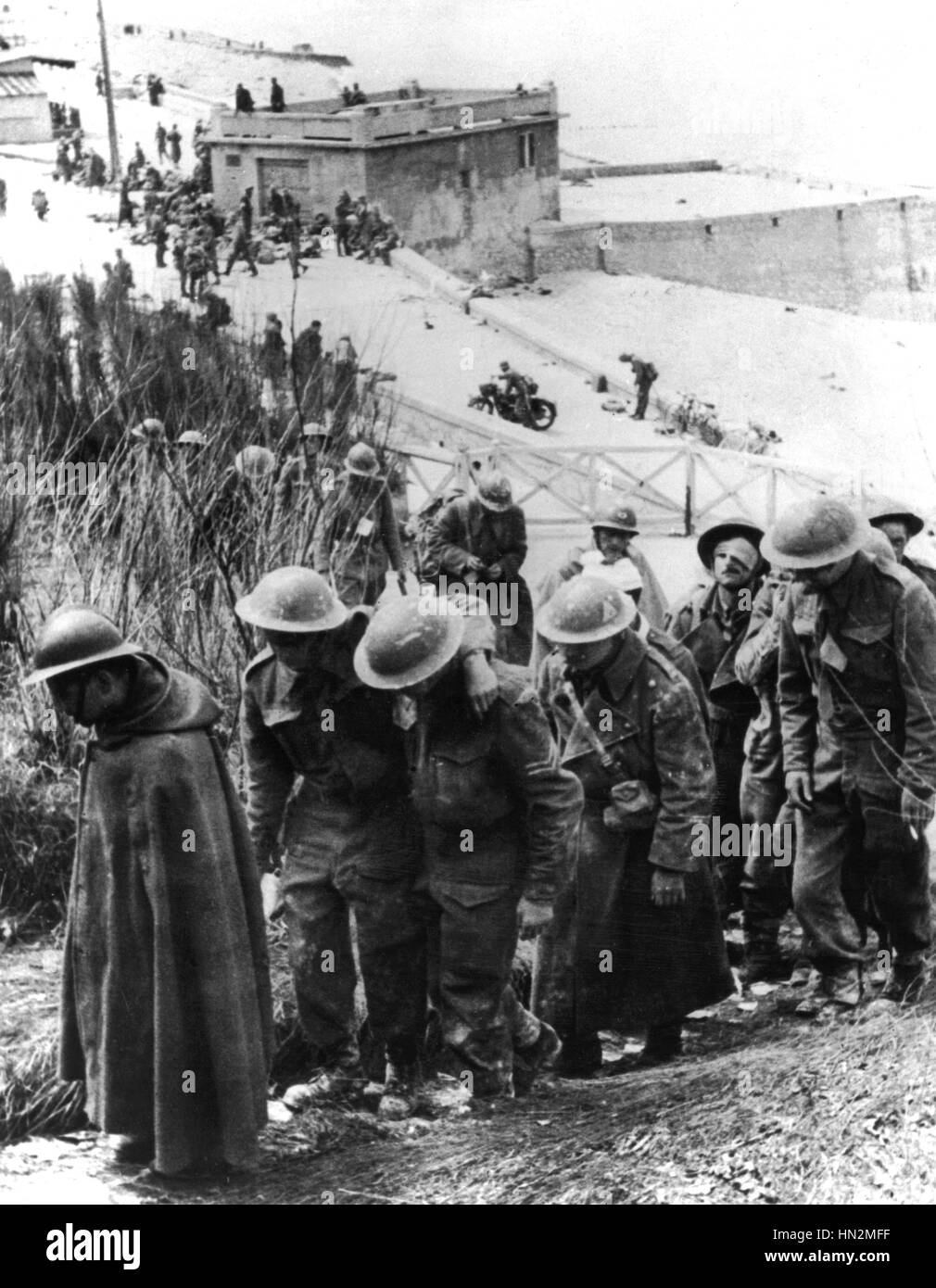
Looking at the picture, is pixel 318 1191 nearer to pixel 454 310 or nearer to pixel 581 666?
pixel 581 666

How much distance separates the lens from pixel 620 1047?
6434mm

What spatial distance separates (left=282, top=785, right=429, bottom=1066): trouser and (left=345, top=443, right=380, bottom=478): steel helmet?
287cm

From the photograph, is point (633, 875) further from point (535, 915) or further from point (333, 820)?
point (333, 820)

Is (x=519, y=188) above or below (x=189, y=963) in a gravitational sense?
above

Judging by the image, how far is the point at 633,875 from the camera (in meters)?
6.02

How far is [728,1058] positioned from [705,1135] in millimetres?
324

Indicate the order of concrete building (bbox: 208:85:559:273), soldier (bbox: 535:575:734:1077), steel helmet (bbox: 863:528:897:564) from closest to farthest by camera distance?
soldier (bbox: 535:575:734:1077)
steel helmet (bbox: 863:528:897:564)
concrete building (bbox: 208:85:559:273)

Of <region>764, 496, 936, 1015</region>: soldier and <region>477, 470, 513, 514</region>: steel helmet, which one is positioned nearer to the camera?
<region>764, 496, 936, 1015</region>: soldier

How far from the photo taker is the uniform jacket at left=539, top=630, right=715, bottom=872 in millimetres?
5777

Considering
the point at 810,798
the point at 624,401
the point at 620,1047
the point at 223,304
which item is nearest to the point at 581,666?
the point at 810,798

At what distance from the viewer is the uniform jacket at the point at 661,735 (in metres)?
5.78

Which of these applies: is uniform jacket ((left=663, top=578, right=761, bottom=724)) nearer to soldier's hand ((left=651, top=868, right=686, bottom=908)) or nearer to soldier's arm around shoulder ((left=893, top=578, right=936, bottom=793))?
soldier's arm around shoulder ((left=893, top=578, right=936, bottom=793))

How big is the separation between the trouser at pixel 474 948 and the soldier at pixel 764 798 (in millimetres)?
1482

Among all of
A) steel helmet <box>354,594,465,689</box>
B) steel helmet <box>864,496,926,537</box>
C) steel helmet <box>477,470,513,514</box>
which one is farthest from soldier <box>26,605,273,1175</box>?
steel helmet <box>477,470,513,514</box>
